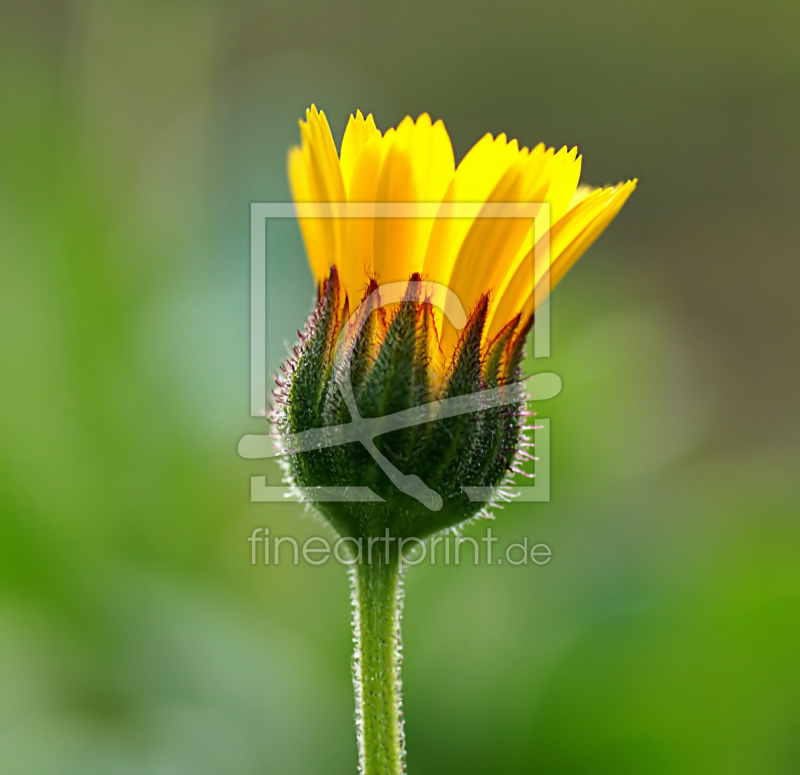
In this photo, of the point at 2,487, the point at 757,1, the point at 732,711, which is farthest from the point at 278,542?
the point at 757,1

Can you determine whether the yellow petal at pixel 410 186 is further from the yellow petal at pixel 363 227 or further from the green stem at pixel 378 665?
the green stem at pixel 378 665

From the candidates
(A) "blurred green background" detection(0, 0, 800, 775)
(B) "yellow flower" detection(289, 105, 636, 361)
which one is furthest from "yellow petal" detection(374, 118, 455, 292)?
→ (A) "blurred green background" detection(0, 0, 800, 775)

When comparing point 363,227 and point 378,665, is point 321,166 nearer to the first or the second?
point 363,227

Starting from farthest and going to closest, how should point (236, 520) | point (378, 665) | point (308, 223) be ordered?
point (236, 520)
point (308, 223)
point (378, 665)

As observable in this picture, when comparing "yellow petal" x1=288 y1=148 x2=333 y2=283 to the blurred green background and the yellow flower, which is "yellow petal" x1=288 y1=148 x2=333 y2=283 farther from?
the blurred green background

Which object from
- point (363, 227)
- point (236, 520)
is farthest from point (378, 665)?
point (236, 520)

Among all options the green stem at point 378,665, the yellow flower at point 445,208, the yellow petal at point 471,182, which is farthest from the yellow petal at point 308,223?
the green stem at point 378,665

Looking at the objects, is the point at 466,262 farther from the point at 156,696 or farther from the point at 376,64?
the point at 376,64
